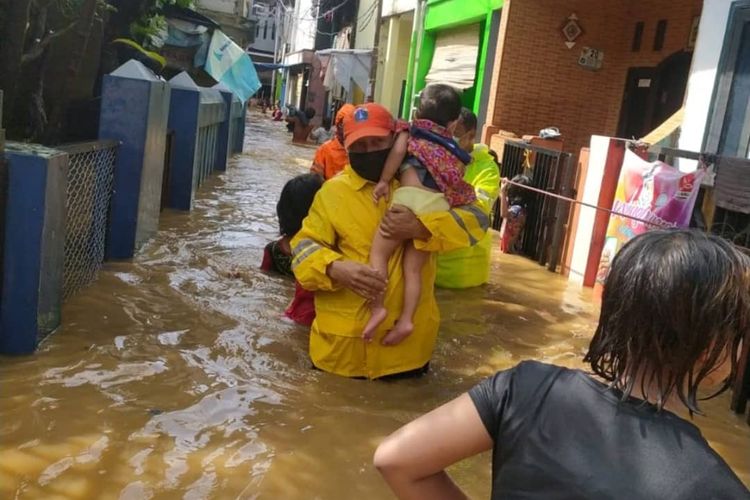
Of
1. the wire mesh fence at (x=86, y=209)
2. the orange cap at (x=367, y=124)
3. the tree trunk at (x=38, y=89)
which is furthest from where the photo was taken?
the tree trunk at (x=38, y=89)

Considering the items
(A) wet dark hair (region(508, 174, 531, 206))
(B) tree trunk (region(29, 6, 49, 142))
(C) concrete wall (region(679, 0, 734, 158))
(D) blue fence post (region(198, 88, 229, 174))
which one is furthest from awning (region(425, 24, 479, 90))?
(B) tree trunk (region(29, 6, 49, 142))

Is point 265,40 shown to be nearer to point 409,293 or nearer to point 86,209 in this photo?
point 86,209

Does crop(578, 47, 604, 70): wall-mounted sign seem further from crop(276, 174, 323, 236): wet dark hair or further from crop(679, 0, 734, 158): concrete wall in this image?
crop(276, 174, 323, 236): wet dark hair

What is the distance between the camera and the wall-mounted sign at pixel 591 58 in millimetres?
13305

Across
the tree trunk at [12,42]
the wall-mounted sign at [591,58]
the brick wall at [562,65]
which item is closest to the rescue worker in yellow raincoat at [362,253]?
the tree trunk at [12,42]

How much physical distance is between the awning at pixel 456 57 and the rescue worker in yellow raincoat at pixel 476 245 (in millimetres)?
9700

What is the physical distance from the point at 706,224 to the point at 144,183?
4.73 metres

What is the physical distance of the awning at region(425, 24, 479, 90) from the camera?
52.1 feet

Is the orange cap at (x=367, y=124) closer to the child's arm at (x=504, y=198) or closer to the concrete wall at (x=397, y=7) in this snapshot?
the child's arm at (x=504, y=198)

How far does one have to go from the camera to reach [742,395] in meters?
4.50

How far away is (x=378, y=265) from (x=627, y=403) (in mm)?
2491

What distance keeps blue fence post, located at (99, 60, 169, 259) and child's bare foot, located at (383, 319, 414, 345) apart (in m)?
2.94

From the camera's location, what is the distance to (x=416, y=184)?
12.7 ft

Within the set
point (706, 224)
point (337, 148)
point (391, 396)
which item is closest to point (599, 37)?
point (706, 224)
